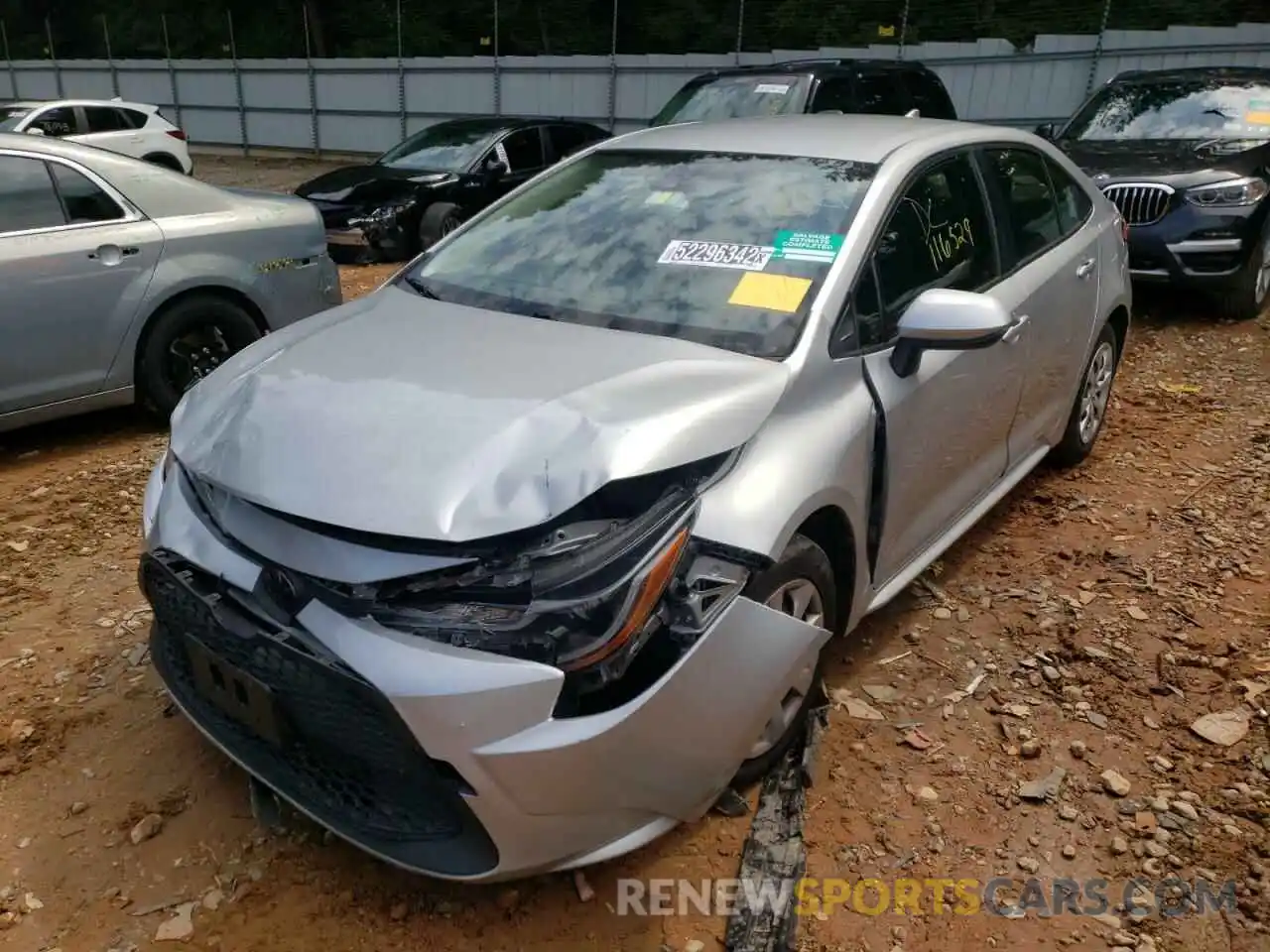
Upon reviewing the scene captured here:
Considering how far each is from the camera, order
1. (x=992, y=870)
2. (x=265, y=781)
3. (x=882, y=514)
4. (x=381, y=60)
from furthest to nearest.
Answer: (x=381, y=60) → (x=882, y=514) → (x=992, y=870) → (x=265, y=781)

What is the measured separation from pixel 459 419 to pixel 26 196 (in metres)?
3.50

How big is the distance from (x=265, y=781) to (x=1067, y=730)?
2199 mm

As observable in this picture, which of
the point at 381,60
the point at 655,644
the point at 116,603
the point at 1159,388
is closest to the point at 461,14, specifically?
the point at 381,60

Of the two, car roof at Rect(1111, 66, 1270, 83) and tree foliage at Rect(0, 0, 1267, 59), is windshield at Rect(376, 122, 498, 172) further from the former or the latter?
tree foliage at Rect(0, 0, 1267, 59)

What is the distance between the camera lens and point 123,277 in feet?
15.1

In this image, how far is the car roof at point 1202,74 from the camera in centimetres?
761

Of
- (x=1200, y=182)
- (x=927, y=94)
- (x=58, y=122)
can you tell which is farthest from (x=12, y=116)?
(x=1200, y=182)

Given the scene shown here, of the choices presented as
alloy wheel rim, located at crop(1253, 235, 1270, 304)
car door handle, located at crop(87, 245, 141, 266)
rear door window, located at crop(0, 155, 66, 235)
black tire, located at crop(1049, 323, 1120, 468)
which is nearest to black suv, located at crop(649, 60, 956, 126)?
alloy wheel rim, located at crop(1253, 235, 1270, 304)

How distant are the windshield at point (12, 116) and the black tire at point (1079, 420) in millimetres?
12277

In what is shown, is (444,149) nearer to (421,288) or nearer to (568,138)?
(568,138)

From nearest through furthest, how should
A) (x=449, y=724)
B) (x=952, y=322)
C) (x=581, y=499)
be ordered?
(x=449, y=724)
(x=581, y=499)
(x=952, y=322)

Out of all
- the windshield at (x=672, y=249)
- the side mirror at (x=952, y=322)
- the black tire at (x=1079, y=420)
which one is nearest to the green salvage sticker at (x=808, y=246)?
the windshield at (x=672, y=249)

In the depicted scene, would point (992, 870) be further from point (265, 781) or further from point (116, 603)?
point (116, 603)

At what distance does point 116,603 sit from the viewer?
3.46 m
